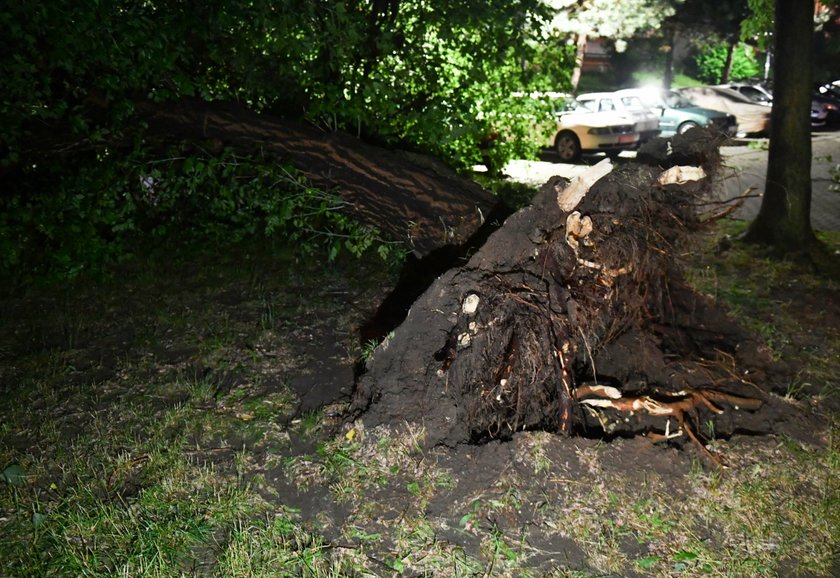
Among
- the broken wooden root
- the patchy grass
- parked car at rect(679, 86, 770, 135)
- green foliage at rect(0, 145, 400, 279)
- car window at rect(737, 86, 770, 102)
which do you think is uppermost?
car window at rect(737, 86, 770, 102)

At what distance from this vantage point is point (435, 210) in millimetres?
5859

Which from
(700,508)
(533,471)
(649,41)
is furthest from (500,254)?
(649,41)

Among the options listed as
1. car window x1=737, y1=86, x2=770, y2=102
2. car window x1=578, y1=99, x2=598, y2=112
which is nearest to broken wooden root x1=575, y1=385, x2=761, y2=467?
car window x1=578, y1=99, x2=598, y2=112

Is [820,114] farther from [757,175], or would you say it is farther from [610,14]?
[757,175]

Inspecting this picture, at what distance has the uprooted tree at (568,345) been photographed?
4.11m

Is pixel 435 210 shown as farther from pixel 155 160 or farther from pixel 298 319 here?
pixel 155 160

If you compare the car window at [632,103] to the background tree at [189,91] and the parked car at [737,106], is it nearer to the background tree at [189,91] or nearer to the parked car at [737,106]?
the parked car at [737,106]

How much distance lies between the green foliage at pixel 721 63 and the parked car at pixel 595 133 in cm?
2181

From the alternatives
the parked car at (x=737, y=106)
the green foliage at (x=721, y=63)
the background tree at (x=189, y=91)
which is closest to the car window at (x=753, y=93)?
the parked car at (x=737, y=106)

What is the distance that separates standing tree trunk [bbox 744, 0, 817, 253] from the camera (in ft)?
24.8

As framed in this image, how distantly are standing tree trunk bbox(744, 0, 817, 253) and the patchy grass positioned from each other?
2741 mm

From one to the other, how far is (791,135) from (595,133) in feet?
26.2

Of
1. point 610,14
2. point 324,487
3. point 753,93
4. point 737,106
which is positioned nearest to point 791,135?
point 324,487

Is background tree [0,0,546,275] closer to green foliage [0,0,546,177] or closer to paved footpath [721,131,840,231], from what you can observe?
green foliage [0,0,546,177]
